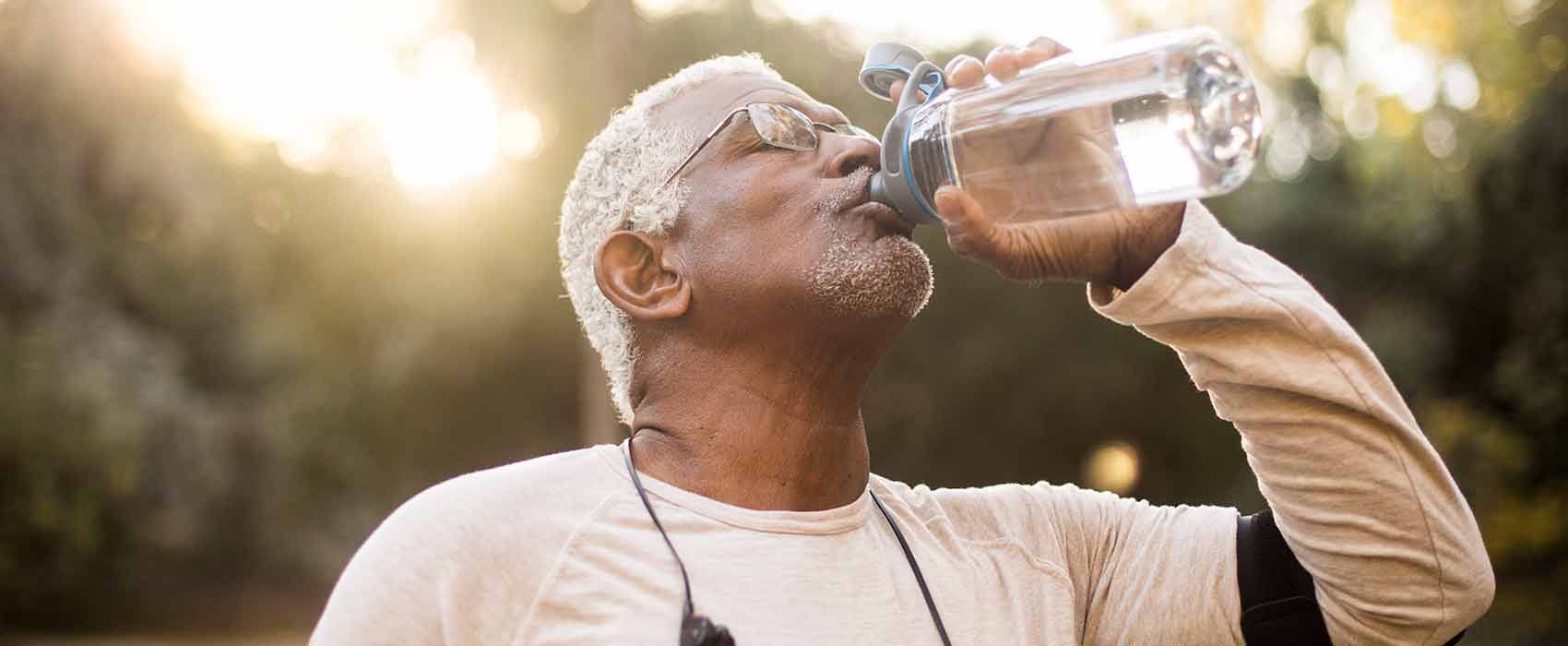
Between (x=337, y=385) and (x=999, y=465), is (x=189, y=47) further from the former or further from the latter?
(x=999, y=465)

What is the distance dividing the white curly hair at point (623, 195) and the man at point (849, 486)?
1cm

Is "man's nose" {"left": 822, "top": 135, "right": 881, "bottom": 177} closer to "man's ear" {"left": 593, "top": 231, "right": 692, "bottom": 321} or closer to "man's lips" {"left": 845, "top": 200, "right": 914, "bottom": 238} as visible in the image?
"man's lips" {"left": 845, "top": 200, "right": 914, "bottom": 238}

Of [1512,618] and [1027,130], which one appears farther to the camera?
[1512,618]

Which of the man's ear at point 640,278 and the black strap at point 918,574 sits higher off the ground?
the man's ear at point 640,278

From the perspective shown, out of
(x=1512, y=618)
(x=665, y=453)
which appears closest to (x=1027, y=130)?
(x=665, y=453)

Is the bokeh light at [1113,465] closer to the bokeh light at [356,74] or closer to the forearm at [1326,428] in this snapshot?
the bokeh light at [356,74]

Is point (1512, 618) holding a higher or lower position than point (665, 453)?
lower

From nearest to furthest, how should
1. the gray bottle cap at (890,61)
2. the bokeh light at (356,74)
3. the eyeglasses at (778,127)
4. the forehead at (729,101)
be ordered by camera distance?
the gray bottle cap at (890,61) < the eyeglasses at (778,127) < the forehead at (729,101) < the bokeh light at (356,74)

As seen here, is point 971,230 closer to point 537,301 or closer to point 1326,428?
point 1326,428

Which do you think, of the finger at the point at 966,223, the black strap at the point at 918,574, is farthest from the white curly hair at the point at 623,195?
the finger at the point at 966,223

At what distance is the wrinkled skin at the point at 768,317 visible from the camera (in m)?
2.33

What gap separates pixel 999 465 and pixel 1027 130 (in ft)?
39.8

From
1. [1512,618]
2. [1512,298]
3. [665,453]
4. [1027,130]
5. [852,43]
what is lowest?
[1512,618]

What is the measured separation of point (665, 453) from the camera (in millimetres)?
2361
